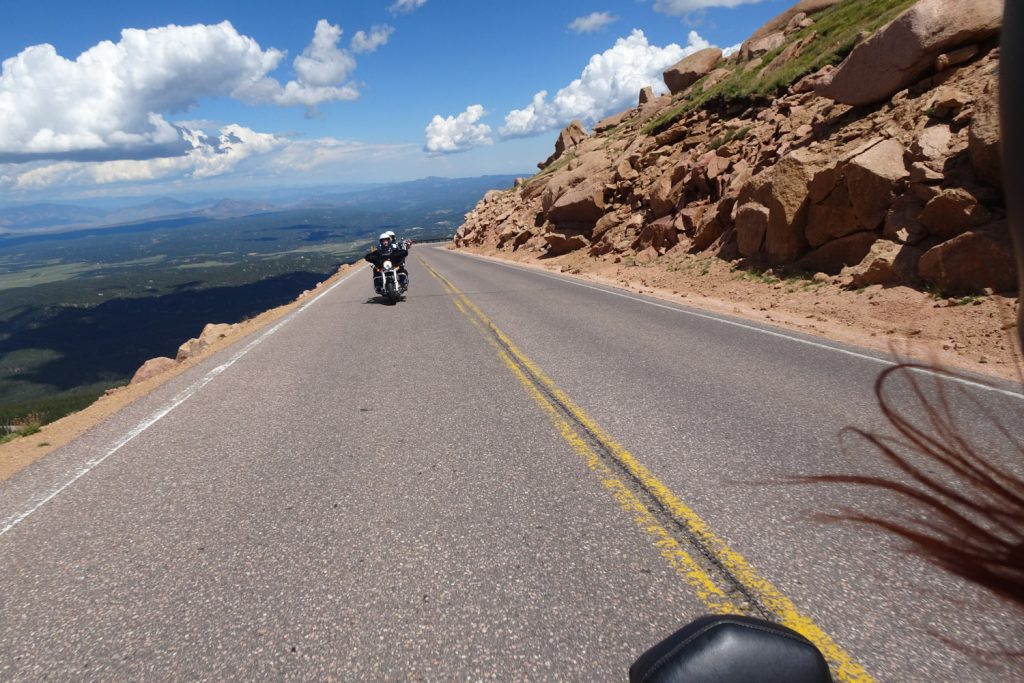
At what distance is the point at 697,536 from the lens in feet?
11.7

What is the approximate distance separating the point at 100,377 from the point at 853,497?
158 m

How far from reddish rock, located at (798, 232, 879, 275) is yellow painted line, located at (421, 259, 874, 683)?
33.6 feet

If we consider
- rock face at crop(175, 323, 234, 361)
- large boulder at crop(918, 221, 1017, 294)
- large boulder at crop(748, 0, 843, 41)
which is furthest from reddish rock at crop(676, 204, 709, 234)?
large boulder at crop(748, 0, 843, 41)

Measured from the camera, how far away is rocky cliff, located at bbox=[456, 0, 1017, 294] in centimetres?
1087

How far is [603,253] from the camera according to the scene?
27844 millimetres

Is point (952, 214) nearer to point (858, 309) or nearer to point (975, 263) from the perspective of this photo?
point (975, 263)

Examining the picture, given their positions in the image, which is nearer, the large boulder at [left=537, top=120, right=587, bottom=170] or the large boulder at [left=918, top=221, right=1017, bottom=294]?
the large boulder at [left=918, top=221, right=1017, bottom=294]

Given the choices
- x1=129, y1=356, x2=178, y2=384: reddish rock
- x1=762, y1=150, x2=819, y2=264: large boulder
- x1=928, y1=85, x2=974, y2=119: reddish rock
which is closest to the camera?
x1=129, y1=356, x2=178, y2=384: reddish rock

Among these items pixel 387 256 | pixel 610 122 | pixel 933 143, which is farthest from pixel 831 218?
pixel 610 122

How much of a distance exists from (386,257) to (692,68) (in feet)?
124

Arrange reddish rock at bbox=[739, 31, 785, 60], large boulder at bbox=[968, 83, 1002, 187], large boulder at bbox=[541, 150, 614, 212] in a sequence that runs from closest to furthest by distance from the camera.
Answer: large boulder at bbox=[968, 83, 1002, 187] < reddish rock at bbox=[739, 31, 785, 60] < large boulder at bbox=[541, 150, 614, 212]

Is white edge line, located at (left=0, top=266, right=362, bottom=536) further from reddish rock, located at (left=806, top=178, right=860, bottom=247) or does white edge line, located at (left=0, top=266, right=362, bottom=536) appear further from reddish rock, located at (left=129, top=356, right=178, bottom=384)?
reddish rock, located at (left=806, top=178, right=860, bottom=247)

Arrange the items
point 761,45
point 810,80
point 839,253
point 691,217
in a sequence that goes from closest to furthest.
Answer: point 839,253 → point 691,217 → point 810,80 → point 761,45

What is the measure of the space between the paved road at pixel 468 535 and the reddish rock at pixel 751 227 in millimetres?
9799
